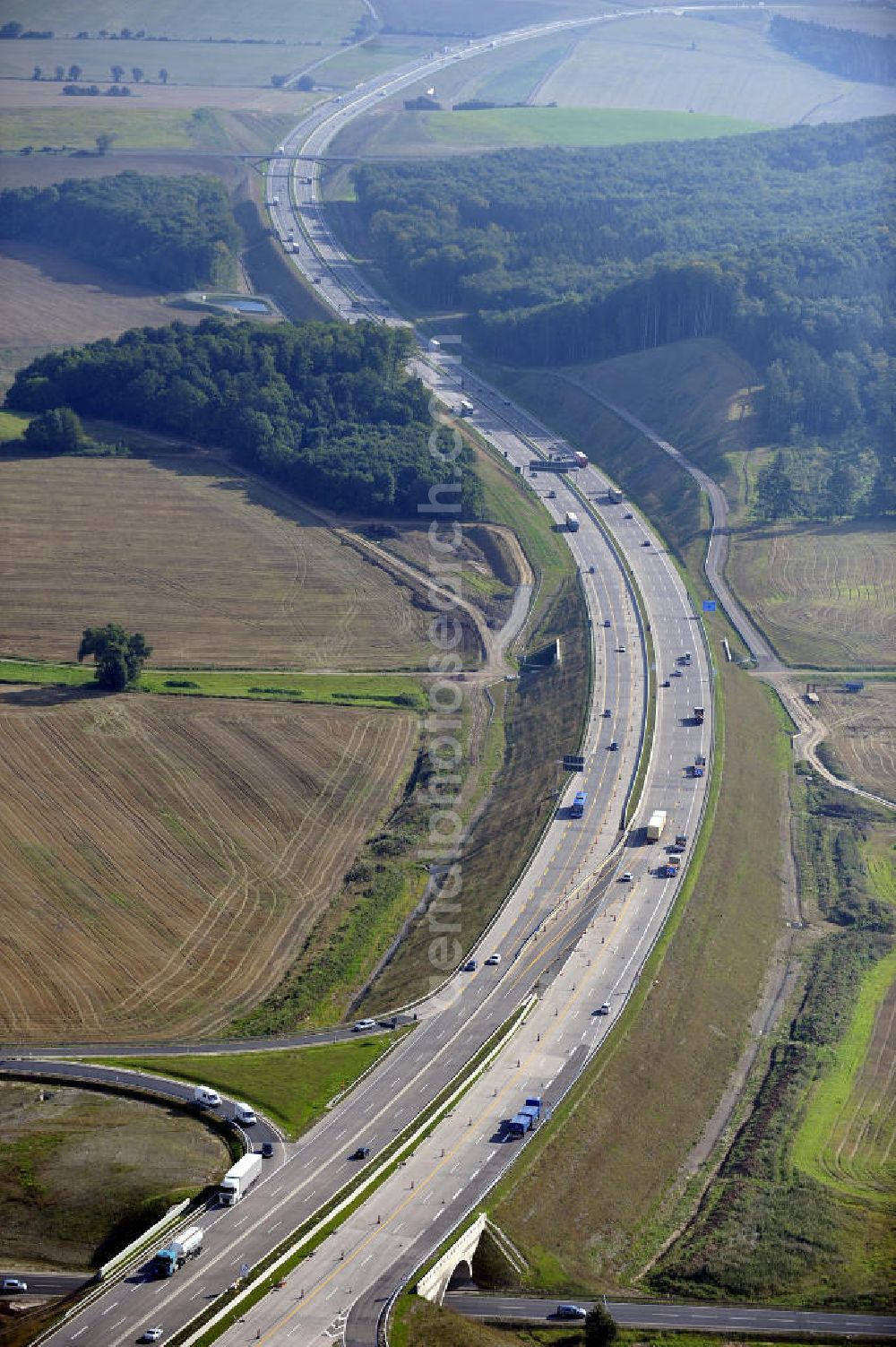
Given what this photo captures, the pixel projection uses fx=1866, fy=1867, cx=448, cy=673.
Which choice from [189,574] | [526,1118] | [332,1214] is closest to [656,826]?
[526,1118]

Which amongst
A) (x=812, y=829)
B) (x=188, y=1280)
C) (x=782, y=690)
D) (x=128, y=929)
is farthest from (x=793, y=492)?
(x=188, y=1280)

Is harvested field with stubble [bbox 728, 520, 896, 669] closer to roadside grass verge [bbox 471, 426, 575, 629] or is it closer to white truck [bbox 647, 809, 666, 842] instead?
roadside grass verge [bbox 471, 426, 575, 629]

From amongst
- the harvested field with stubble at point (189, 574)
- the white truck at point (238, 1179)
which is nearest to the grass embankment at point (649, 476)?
the harvested field with stubble at point (189, 574)

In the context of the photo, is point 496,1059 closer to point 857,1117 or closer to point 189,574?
point 857,1117

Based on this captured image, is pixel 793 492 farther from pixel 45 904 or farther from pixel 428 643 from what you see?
pixel 45 904

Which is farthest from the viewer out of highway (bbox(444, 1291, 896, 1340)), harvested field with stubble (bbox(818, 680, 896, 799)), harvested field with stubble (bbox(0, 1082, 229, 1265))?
harvested field with stubble (bbox(818, 680, 896, 799))

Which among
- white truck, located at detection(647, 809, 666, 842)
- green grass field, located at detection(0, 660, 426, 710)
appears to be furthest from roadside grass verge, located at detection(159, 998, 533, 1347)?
green grass field, located at detection(0, 660, 426, 710)
